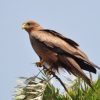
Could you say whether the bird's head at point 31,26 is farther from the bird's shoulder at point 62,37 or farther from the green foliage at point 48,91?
the green foliage at point 48,91

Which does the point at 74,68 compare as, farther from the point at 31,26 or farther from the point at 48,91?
the point at 31,26

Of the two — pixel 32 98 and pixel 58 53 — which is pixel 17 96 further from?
pixel 58 53

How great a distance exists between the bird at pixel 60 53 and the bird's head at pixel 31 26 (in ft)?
1.13

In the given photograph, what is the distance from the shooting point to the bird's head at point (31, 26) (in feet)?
27.2

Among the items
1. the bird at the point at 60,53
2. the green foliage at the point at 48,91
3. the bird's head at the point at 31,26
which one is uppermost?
the bird's head at the point at 31,26

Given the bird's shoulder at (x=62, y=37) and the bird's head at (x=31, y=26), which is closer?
the bird's shoulder at (x=62, y=37)

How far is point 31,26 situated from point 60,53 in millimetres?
1635

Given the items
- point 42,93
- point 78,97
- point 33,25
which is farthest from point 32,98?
point 33,25

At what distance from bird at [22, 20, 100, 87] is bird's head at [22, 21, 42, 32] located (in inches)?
13.6

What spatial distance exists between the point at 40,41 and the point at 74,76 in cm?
124

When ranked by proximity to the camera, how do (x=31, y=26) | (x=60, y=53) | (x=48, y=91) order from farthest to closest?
(x=31, y=26)
(x=60, y=53)
(x=48, y=91)

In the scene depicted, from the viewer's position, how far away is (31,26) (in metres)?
8.37

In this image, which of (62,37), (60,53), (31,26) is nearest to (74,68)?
(60,53)

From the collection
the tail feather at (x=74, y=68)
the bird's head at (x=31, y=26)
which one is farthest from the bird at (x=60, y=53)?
the bird's head at (x=31, y=26)
